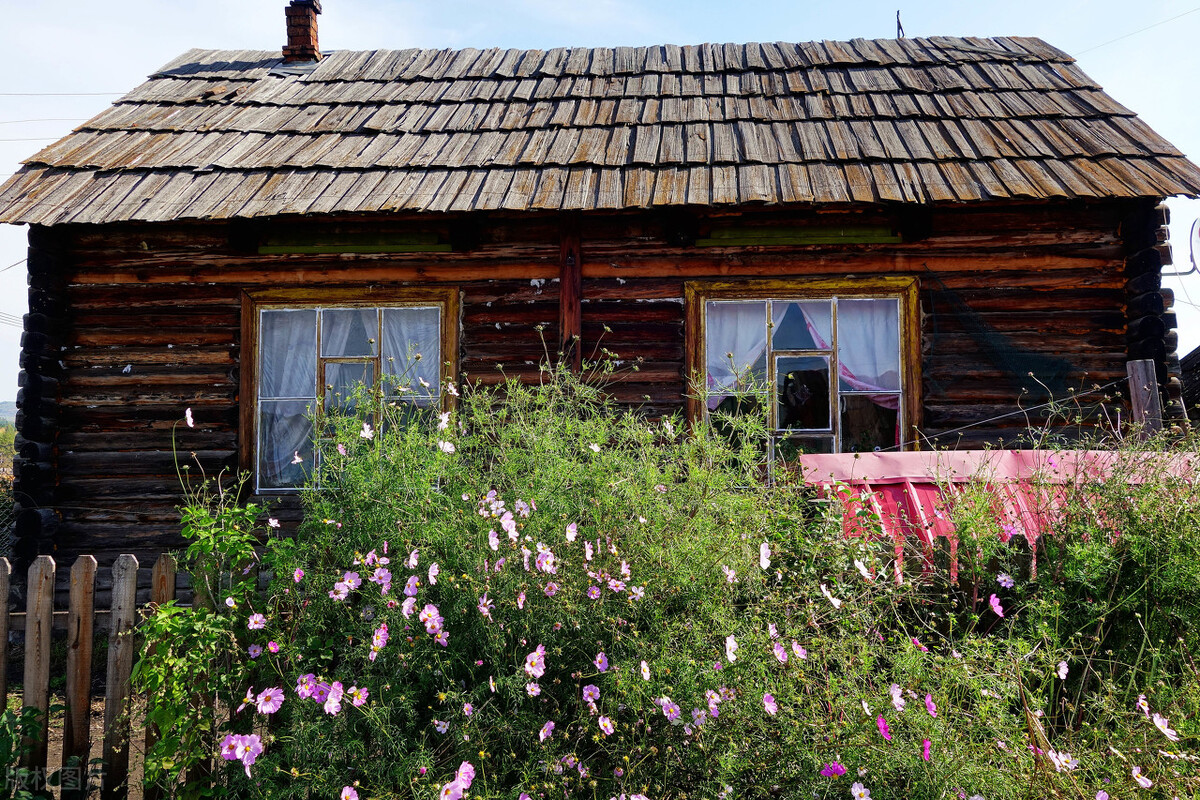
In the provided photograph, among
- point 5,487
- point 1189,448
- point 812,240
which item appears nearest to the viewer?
point 1189,448

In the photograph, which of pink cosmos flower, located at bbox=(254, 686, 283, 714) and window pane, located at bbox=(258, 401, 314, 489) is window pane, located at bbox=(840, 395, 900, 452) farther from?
pink cosmos flower, located at bbox=(254, 686, 283, 714)

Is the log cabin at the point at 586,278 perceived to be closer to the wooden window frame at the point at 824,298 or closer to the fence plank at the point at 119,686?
the wooden window frame at the point at 824,298

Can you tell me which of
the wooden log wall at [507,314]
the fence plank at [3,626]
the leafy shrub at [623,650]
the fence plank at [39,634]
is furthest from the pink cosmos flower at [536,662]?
the wooden log wall at [507,314]

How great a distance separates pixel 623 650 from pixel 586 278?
409cm

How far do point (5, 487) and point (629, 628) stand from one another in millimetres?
11870

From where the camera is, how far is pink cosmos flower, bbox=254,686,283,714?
7.94 feet

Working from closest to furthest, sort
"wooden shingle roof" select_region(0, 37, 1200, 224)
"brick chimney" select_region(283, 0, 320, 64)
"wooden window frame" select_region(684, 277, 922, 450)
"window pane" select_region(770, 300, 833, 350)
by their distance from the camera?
"wooden shingle roof" select_region(0, 37, 1200, 224), "wooden window frame" select_region(684, 277, 922, 450), "window pane" select_region(770, 300, 833, 350), "brick chimney" select_region(283, 0, 320, 64)

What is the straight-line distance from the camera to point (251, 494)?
609 centimetres

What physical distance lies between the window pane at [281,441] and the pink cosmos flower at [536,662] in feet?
14.2

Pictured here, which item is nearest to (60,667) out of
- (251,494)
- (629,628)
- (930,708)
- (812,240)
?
(251,494)

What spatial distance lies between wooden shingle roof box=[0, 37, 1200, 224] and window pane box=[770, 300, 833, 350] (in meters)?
0.89

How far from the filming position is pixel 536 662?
2387 mm

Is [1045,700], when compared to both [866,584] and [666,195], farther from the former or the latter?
[666,195]

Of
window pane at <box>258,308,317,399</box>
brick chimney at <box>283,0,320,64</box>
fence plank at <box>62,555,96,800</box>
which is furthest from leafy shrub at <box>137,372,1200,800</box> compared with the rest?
brick chimney at <box>283,0,320,64</box>
